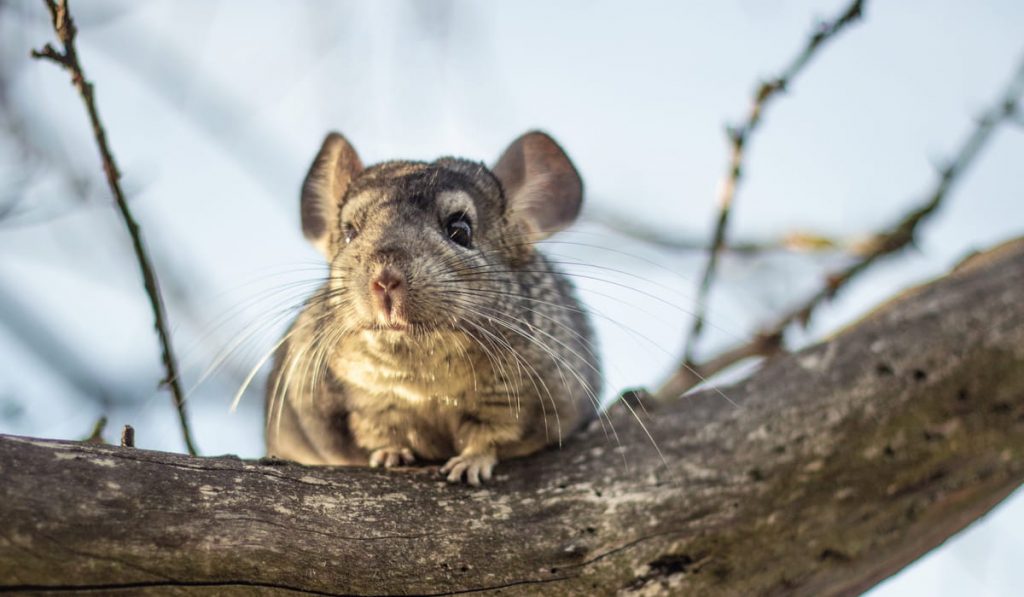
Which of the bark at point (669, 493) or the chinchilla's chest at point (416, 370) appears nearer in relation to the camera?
the bark at point (669, 493)

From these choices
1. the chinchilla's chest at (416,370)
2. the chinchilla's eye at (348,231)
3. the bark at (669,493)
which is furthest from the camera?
the chinchilla's eye at (348,231)

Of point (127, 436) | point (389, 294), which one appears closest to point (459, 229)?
point (389, 294)

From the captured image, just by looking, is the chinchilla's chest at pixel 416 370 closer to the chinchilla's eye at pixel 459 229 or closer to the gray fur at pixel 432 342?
the gray fur at pixel 432 342

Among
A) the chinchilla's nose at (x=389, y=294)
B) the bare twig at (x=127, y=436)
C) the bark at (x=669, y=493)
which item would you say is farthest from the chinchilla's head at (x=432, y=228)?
the bare twig at (x=127, y=436)

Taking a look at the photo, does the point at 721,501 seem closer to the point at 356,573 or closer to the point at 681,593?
the point at 681,593

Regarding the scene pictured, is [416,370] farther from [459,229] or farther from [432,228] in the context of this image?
[459,229]

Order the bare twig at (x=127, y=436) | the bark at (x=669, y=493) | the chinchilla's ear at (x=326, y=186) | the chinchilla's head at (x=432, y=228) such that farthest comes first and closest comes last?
the chinchilla's ear at (x=326, y=186)
the chinchilla's head at (x=432, y=228)
the bare twig at (x=127, y=436)
the bark at (x=669, y=493)

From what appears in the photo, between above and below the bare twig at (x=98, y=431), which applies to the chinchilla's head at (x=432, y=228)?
above
